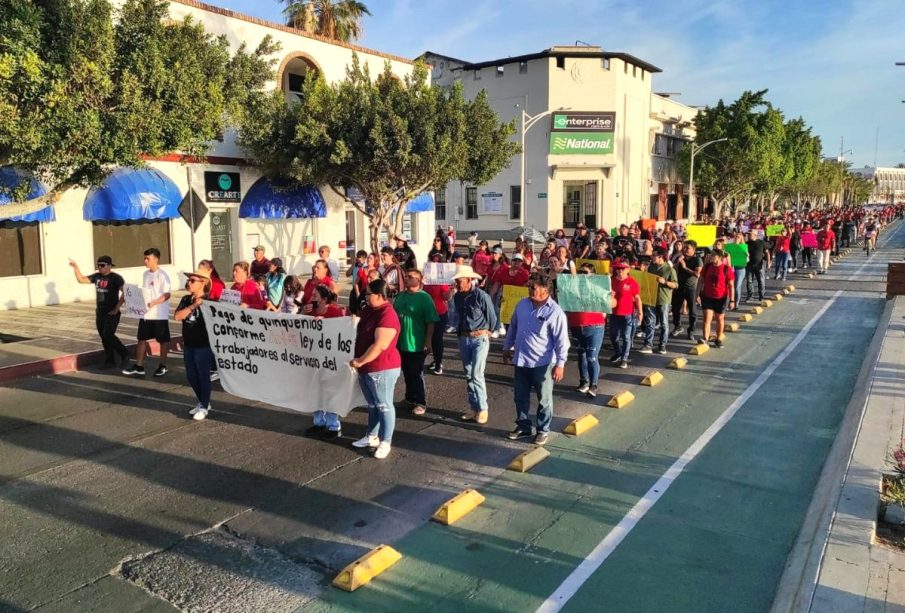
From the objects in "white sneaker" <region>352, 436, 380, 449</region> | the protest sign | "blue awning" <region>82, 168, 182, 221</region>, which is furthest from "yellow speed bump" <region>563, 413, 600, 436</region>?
"blue awning" <region>82, 168, 182, 221</region>

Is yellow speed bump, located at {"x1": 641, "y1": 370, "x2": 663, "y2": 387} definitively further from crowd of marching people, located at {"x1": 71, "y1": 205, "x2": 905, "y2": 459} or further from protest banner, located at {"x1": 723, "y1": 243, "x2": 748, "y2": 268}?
protest banner, located at {"x1": 723, "y1": 243, "x2": 748, "y2": 268}

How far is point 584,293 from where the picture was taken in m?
9.49

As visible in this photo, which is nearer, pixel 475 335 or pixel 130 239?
pixel 475 335

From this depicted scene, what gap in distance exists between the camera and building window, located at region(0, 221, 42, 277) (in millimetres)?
16031

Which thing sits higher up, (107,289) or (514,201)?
(514,201)

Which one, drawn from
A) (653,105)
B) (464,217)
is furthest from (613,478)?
(653,105)

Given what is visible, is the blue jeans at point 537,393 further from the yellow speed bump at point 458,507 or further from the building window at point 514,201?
the building window at point 514,201

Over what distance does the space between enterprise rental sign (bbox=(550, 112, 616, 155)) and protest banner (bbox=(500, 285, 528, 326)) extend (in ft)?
117

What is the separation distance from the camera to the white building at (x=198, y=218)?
16.4 meters

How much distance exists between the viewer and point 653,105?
174ft

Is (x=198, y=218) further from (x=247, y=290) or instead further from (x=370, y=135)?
(x=370, y=135)

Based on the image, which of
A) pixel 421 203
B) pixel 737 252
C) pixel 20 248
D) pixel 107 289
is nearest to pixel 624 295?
pixel 737 252

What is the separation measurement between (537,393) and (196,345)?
3.99m

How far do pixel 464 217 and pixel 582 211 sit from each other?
8299 millimetres
